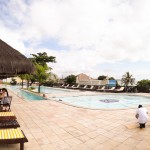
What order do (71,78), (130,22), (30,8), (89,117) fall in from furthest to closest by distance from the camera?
(71,78) → (130,22) → (30,8) → (89,117)

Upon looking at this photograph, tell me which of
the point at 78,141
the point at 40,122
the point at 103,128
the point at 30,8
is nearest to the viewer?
the point at 78,141

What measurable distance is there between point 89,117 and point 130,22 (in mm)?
8404

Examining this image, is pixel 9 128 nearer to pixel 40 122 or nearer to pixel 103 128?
pixel 40 122

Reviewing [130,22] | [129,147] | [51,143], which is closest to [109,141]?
[129,147]

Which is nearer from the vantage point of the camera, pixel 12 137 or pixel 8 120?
pixel 12 137

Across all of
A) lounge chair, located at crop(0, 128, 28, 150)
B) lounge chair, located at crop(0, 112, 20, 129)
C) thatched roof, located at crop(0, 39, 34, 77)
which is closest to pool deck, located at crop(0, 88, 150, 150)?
lounge chair, located at crop(0, 128, 28, 150)

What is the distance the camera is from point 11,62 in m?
5.34

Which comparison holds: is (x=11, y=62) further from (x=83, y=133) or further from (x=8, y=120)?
(x=83, y=133)

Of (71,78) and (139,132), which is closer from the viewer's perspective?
(139,132)

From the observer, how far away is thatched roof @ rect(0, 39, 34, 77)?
17.0ft

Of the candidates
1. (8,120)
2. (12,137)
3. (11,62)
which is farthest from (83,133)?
(11,62)

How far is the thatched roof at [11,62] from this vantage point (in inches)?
203

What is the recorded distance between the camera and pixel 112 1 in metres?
9.56

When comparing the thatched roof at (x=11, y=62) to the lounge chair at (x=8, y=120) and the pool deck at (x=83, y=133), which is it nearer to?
the lounge chair at (x=8, y=120)
